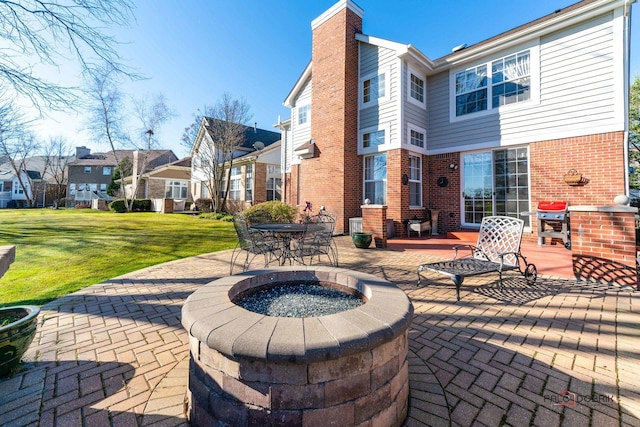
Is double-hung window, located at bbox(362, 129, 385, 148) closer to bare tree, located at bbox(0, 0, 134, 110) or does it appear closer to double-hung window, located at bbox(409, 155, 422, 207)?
double-hung window, located at bbox(409, 155, 422, 207)

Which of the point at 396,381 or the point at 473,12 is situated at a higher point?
the point at 473,12

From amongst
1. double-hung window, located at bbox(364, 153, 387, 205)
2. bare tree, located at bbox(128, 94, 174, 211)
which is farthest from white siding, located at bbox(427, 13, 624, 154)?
bare tree, located at bbox(128, 94, 174, 211)

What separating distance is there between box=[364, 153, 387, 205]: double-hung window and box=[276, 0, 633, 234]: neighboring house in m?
0.04

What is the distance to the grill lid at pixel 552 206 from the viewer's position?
22.6 ft

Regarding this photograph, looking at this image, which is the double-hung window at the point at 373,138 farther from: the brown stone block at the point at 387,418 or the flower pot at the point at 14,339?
the flower pot at the point at 14,339

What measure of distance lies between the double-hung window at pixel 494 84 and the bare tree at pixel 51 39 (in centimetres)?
925

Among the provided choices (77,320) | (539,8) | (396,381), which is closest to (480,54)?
(539,8)

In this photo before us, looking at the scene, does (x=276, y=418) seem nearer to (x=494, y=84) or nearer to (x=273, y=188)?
(x=494, y=84)

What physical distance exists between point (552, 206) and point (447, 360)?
7.01 m

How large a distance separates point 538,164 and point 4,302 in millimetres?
11422

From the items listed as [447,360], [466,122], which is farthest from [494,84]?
[447,360]

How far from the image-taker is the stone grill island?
4.40 feet

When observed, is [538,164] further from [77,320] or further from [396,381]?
[77,320]

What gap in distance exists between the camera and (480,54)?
27.9ft
